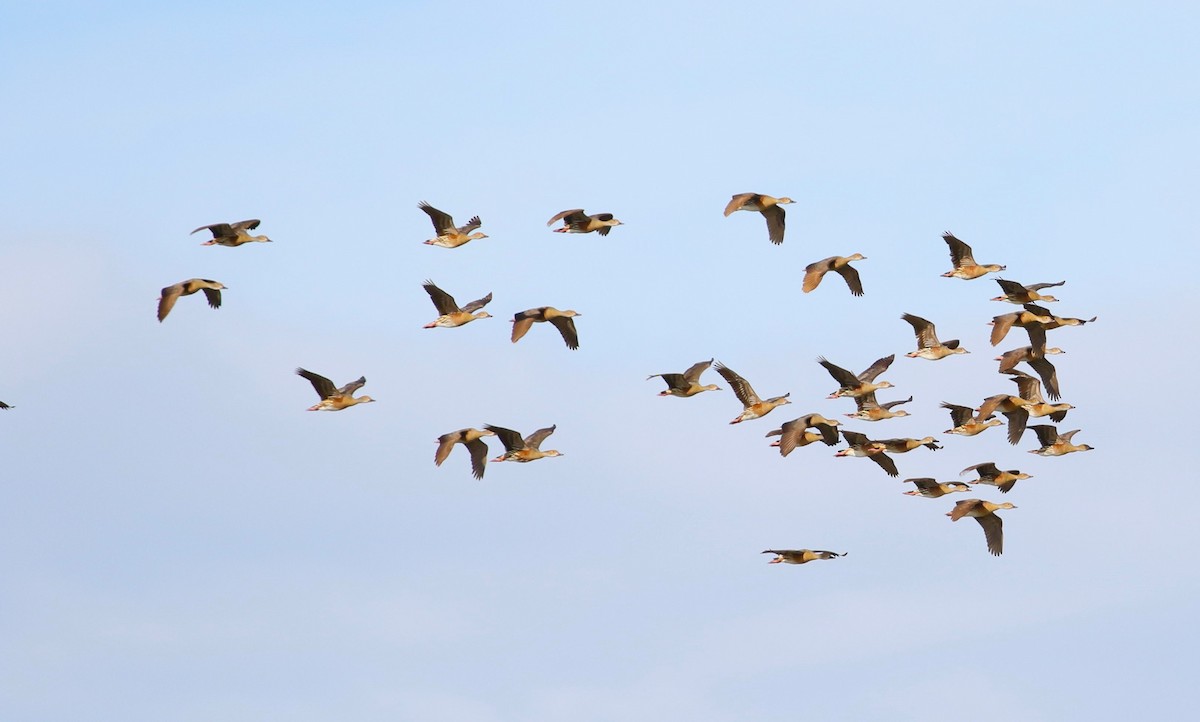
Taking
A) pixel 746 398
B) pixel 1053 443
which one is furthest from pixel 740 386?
pixel 1053 443

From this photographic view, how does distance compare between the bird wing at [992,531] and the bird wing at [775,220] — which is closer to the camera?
the bird wing at [992,531]

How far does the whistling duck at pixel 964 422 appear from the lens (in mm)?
50969

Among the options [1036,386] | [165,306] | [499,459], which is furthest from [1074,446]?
[165,306]

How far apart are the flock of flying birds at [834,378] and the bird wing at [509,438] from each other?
0.02m

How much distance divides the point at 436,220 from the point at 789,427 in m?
7.73

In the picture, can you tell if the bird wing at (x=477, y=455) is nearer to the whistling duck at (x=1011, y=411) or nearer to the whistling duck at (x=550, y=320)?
the whistling duck at (x=550, y=320)

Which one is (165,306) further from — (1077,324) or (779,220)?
(1077,324)

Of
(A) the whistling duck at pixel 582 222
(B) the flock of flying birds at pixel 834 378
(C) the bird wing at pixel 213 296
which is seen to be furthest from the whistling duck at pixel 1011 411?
(C) the bird wing at pixel 213 296

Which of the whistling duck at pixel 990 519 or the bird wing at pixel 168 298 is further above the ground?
the bird wing at pixel 168 298

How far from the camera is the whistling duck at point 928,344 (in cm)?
5075

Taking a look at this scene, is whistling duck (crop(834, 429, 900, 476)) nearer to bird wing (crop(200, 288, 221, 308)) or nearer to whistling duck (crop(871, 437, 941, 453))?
whistling duck (crop(871, 437, 941, 453))

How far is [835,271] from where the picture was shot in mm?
49750

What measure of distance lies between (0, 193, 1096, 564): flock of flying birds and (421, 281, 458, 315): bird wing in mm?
19

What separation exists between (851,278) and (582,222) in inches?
212
